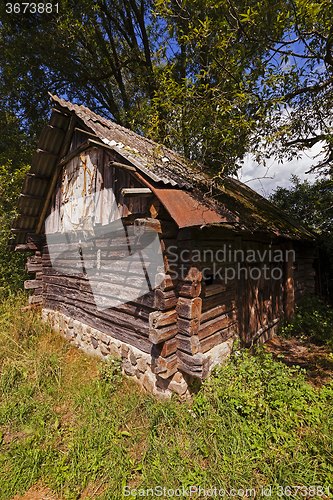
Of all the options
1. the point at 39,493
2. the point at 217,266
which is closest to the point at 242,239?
the point at 217,266

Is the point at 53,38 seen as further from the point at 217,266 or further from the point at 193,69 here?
the point at 217,266

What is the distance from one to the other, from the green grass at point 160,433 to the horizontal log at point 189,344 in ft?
2.37

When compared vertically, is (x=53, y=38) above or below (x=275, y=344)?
above

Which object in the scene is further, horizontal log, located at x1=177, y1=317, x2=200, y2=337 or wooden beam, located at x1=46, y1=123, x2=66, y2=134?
wooden beam, located at x1=46, y1=123, x2=66, y2=134

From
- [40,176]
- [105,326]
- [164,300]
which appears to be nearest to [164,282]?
[164,300]

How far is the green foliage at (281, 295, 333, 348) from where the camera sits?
20.7 ft

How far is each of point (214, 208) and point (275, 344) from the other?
4.66 meters

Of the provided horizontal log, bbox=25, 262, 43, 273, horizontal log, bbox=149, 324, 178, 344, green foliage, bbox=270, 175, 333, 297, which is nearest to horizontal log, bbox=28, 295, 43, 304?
horizontal log, bbox=25, 262, 43, 273

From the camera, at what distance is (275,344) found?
20.7ft

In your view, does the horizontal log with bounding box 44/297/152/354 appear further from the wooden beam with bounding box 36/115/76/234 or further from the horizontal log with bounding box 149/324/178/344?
the wooden beam with bounding box 36/115/76/234

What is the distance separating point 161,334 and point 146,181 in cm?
232

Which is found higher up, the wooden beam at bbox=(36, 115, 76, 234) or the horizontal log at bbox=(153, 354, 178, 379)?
the wooden beam at bbox=(36, 115, 76, 234)

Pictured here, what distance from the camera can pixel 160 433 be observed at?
126 inches

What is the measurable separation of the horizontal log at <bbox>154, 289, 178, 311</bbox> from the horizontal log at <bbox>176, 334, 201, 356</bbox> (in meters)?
0.56
